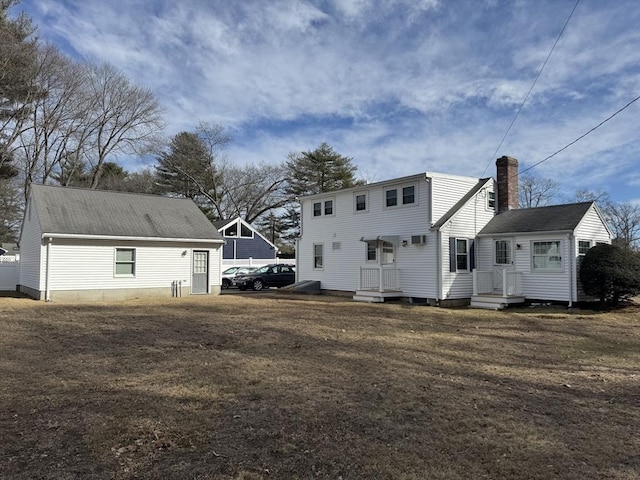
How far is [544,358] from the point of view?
818 centimetres

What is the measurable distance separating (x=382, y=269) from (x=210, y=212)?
32.1m

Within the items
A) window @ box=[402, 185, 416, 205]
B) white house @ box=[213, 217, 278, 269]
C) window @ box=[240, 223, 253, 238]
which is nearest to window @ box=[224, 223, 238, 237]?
Answer: white house @ box=[213, 217, 278, 269]

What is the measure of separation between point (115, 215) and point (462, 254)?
13.6m

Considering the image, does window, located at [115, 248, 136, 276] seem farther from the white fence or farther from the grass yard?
the grass yard

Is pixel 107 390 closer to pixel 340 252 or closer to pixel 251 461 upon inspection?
pixel 251 461

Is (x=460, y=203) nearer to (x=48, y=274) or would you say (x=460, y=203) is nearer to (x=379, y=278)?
(x=379, y=278)

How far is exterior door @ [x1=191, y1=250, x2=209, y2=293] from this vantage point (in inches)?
813

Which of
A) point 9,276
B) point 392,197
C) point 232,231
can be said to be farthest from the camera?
point 232,231

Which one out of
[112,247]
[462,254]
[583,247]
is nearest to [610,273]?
[583,247]

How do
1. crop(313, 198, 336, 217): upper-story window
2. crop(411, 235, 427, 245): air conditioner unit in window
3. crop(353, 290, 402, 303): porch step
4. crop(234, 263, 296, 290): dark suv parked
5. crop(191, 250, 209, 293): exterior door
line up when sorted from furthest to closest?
crop(234, 263, 296, 290): dark suv parked < crop(313, 198, 336, 217): upper-story window < crop(191, 250, 209, 293): exterior door < crop(353, 290, 402, 303): porch step < crop(411, 235, 427, 245): air conditioner unit in window

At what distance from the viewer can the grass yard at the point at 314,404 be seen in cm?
384

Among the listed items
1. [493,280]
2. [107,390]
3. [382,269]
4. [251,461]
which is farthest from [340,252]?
[251,461]

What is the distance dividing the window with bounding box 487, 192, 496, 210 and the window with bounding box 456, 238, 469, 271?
7.19ft

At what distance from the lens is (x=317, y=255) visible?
74.5 feet
